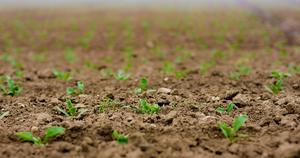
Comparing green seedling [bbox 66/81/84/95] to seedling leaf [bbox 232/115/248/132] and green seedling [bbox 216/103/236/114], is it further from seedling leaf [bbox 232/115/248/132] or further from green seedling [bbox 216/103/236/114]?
seedling leaf [bbox 232/115/248/132]

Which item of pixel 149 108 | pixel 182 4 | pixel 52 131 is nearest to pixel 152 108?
pixel 149 108

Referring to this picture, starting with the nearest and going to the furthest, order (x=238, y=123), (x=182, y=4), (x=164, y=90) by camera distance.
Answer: (x=238, y=123) < (x=164, y=90) < (x=182, y=4)

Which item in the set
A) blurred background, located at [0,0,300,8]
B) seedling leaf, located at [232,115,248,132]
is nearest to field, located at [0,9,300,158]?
seedling leaf, located at [232,115,248,132]

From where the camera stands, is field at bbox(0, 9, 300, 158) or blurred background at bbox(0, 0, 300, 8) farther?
blurred background at bbox(0, 0, 300, 8)

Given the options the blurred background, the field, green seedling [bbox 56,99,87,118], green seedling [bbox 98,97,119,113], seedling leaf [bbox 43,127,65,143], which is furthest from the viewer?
the blurred background

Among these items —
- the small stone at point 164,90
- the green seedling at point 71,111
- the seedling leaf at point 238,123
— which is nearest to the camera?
the seedling leaf at point 238,123

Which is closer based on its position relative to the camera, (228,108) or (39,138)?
(39,138)

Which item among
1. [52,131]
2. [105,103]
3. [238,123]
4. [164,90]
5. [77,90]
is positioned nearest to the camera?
[52,131]

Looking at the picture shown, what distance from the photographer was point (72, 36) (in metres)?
10.4

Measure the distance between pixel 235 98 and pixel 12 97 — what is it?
204 cm

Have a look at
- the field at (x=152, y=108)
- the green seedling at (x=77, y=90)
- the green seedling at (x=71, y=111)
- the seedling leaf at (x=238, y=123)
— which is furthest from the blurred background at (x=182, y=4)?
the seedling leaf at (x=238, y=123)

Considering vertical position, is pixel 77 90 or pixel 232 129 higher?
pixel 232 129

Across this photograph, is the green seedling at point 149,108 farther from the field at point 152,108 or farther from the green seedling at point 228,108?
the green seedling at point 228,108

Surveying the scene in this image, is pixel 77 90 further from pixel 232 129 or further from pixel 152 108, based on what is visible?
pixel 232 129
